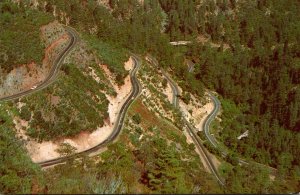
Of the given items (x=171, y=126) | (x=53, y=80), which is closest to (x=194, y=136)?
(x=171, y=126)

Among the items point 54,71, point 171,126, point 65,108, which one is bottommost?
point 171,126

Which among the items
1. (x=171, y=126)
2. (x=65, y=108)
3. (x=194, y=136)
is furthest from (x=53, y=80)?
(x=194, y=136)

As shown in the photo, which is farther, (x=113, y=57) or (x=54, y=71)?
(x=113, y=57)

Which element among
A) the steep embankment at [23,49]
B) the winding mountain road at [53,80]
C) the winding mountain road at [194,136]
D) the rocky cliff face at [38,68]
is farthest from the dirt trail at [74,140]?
the winding mountain road at [194,136]

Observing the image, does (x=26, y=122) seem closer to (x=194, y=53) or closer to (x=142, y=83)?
(x=142, y=83)

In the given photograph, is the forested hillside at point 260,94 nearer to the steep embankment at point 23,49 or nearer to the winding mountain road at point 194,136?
the winding mountain road at point 194,136

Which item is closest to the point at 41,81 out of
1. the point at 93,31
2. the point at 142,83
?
the point at 142,83

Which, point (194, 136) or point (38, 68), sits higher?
point (38, 68)

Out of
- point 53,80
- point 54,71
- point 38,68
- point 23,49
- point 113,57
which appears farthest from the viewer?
point 113,57

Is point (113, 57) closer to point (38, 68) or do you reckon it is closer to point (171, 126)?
point (38, 68)

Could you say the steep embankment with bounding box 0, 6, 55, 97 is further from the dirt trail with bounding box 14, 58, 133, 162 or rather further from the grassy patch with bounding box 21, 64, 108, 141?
the dirt trail with bounding box 14, 58, 133, 162

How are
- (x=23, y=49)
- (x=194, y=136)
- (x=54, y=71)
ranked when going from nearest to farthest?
1. (x=23, y=49)
2. (x=54, y=71)
3. (x=194, y=136)
